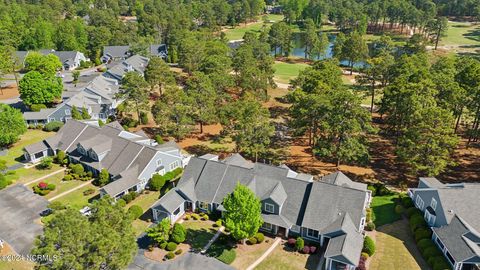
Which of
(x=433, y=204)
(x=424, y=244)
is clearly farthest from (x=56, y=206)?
(x=433, y=204)

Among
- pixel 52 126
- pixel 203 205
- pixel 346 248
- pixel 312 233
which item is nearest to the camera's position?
pixel 346 248

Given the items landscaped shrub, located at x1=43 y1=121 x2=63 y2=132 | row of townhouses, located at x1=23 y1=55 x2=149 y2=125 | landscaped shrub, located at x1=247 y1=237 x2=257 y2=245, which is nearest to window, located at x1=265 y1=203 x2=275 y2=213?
landscaped shrub, located at x1=247 y1=237 x2=257 y2=245

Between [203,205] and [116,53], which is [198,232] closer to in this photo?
[203,205]

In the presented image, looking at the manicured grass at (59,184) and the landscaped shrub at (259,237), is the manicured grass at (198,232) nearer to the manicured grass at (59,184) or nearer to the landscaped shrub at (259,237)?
the landscaped shrub at (259,237)

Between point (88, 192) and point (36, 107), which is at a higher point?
point (36, 107)

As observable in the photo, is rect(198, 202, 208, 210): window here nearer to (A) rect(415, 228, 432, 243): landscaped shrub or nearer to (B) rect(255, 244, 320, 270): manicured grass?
(B) rect(255, 244, 320, 270): manicured grass

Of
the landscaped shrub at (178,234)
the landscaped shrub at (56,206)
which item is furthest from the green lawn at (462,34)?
the landscaped shrub at (56,206)
